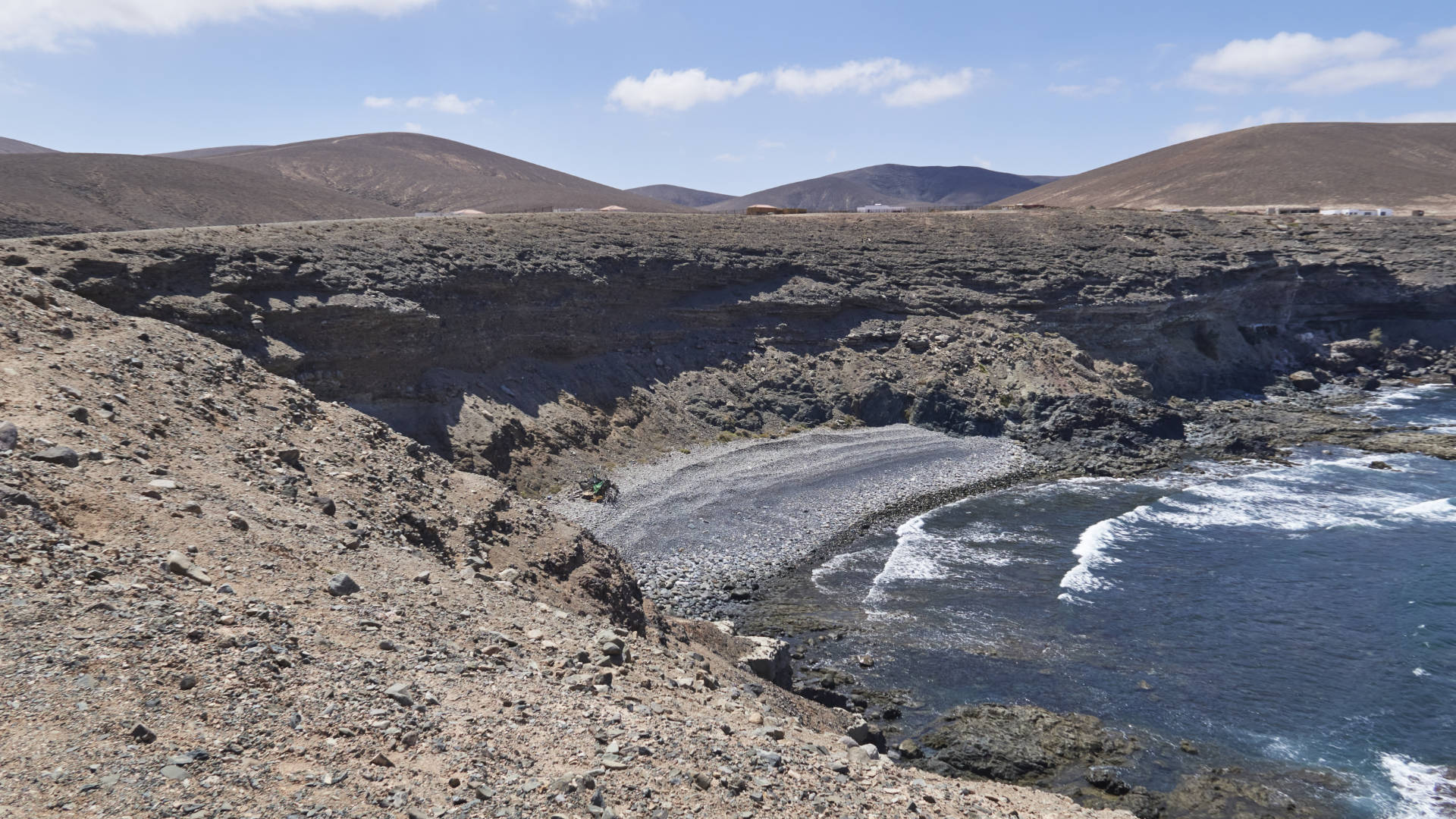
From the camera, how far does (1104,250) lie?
181ft

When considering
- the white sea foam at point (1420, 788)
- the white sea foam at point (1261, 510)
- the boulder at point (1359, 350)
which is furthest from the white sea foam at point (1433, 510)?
the boulder at point (1359, 350)

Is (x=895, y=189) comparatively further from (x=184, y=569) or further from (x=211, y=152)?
(x=184, y=569)

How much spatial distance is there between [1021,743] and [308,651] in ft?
45.7

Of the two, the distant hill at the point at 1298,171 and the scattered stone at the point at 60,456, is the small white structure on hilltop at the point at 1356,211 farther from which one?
the scattered stone at the point at 60,456

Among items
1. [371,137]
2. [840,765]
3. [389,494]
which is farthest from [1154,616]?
[371,137]

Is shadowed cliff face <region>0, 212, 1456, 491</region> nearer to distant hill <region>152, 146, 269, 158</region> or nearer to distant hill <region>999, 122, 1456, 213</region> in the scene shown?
distant hill <region>999, 122, 1456, 213</region>

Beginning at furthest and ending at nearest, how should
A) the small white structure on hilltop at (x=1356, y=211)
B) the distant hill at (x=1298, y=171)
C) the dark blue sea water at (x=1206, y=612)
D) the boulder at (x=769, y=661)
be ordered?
the distant hill at (x=1298, y=171)
the small white structure on hilltop at (x=1356, y=211)
the dark blue sea water at (x=1206, y=612)
the boulder at (x=769, y=661)

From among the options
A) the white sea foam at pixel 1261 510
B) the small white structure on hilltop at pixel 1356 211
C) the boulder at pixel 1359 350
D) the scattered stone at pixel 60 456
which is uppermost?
the small white structure on hilltop at pixel 1356 211

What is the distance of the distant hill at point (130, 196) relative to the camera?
4878 centimetres

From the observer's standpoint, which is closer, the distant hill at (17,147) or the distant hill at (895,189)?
the distant hill at (17,147)

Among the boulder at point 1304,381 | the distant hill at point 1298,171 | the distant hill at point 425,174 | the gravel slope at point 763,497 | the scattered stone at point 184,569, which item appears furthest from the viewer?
the distant hill at point 425,174

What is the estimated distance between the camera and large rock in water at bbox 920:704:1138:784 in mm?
17016

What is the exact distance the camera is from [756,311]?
46.7m

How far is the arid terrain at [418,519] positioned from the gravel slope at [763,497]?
41 cm
